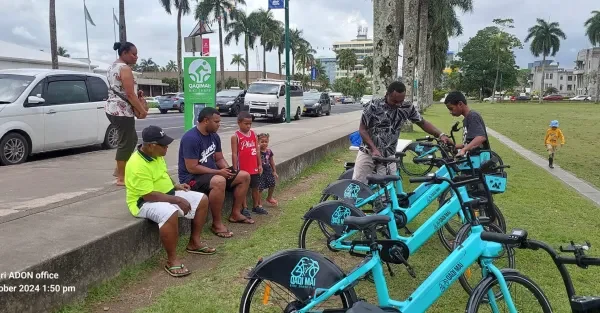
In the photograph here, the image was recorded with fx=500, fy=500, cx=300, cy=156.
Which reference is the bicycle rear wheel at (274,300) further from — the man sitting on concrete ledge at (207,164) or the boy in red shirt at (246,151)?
the boy in red shirt at (246,151)

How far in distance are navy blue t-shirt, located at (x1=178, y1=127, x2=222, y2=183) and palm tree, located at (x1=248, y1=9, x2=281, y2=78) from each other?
189ft

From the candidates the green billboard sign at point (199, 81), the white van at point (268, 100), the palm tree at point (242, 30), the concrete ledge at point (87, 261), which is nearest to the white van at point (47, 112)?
the green billboard sign at point (199, 81)

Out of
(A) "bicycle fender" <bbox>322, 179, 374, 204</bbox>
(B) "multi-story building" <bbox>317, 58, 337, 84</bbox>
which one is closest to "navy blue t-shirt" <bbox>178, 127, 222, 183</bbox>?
(A) "bicycle fender" <bbox>322, 179, 374, 204</bbox>

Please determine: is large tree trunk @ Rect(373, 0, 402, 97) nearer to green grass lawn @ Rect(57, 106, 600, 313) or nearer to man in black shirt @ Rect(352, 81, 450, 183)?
green grass lawn @ Rect(57, 106, 600, 313)

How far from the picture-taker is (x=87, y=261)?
12.5 ft

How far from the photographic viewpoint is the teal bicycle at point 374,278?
9.66 feet

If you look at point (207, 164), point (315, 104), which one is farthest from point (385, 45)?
point (315, 104)

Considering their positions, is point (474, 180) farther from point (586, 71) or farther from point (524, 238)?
point (586, 71)

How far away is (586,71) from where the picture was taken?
11738cm

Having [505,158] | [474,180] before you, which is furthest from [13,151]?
[505,158]

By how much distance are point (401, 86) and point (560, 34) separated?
305 ft

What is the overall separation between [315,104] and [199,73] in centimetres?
1998

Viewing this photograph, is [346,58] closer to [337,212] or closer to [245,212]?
[245,212]

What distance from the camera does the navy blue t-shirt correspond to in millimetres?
5406
